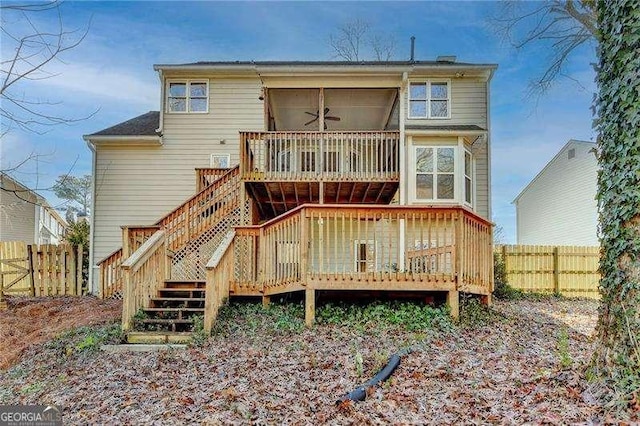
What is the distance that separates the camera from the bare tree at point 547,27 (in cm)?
1388

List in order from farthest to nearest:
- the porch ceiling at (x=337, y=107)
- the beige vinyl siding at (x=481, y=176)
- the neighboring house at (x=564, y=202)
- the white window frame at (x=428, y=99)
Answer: the neighboring house at (x=564, y=202)
the white window frame at (x=428, y=99)
the beige vinyl siding at (x=481, y=176)
the porch ceiling at (x=337, y=107)

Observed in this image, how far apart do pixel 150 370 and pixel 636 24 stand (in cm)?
650

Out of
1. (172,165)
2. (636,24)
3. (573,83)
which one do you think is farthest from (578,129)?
(172,165)

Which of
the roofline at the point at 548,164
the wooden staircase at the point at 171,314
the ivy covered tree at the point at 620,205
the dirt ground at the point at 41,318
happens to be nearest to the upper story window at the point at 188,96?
the dirt ground at the point at 41,318

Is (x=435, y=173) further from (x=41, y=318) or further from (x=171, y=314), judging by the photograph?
(x=41, y=318)

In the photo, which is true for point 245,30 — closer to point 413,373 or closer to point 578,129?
point 413,373

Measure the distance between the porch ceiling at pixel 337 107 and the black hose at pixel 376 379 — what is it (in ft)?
25.4

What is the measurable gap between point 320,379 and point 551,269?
12176 mm

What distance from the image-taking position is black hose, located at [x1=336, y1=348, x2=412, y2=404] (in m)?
4.11

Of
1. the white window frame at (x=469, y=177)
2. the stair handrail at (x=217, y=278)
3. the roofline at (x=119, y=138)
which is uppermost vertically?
the roofline at (x=119, y=138)

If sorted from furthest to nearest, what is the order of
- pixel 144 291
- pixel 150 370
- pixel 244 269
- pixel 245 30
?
pixel 245 30 → pixel 244 269 → pixel 144 291 → pixel 150 370

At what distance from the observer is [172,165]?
13.1 meters

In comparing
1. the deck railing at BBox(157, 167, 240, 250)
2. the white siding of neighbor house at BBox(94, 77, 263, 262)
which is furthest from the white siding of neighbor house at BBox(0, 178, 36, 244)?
the deck railing at BBox(157, 167, 240, 250)

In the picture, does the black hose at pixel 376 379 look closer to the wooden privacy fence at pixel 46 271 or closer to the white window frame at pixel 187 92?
the white window frame at pixel 187 92
